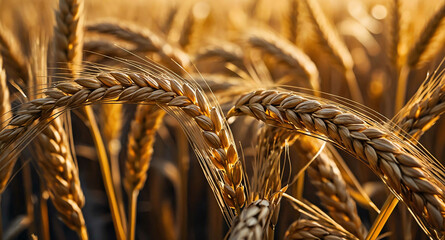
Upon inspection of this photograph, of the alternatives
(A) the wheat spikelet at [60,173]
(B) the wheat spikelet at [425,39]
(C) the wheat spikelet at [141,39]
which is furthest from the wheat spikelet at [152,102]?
(B) the wheat spikelet at [425,39]

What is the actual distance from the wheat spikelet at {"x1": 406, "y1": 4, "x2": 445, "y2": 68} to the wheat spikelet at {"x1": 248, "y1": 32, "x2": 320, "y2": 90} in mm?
379

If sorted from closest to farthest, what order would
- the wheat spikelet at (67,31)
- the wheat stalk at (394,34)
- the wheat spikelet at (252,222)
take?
the wheat spikelet at (252,222)
the wheat spikelet at (67,31)
the wheat stalk at (394,34)

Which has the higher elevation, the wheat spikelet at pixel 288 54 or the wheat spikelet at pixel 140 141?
the wheat spikelet at pixel 288 54

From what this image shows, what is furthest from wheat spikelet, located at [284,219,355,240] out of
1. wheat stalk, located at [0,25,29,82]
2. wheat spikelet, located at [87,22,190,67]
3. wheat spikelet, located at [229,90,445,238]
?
wheat stalk, located at [0,25,29,82]

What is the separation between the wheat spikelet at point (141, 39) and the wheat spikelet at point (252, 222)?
0.87 metres

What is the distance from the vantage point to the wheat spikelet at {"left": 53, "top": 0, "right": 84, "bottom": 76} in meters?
1.07

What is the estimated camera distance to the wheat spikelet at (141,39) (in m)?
1.41

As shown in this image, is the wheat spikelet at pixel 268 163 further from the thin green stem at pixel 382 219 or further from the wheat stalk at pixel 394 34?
the wheat stalk at pixel 394 34

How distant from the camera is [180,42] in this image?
1.97 m

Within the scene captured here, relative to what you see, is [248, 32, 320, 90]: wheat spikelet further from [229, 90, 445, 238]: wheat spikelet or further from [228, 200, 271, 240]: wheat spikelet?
[228, 200, 271, 240]: wheat spikelet

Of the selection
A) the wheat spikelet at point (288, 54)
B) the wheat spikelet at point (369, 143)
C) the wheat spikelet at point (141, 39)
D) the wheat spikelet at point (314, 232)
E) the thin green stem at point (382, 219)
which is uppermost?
the wheat spikelet at point (141, 39)

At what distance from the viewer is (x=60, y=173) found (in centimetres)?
95

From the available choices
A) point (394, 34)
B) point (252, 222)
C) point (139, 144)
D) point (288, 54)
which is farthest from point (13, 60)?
point (394, 34)

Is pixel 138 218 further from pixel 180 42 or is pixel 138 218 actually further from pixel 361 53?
pixel 361 53
